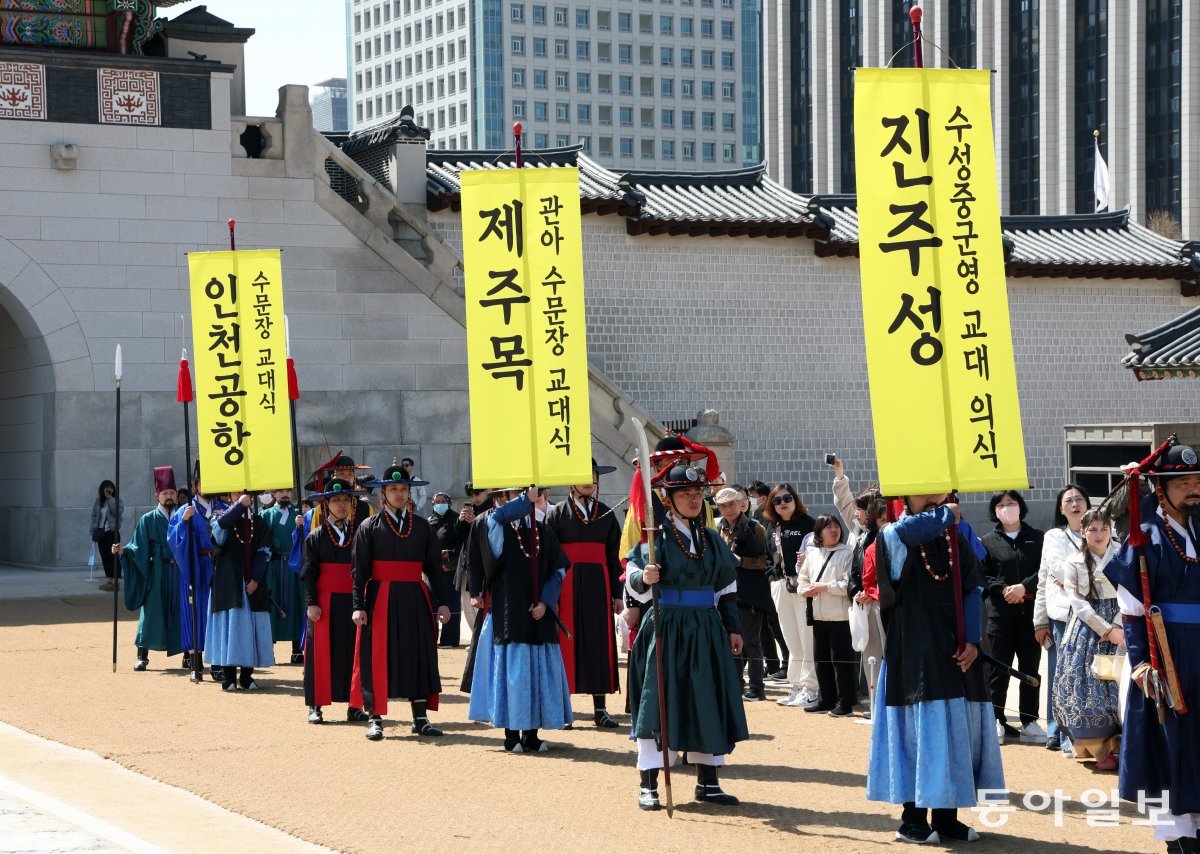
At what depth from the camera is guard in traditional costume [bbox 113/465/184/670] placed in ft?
46.2

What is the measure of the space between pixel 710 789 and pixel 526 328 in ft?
9.92

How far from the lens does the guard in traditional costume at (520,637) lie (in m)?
9.59

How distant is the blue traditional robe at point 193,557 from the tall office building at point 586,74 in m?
77.1

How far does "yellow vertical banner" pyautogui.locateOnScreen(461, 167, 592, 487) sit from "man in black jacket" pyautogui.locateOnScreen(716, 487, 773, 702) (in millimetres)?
2630

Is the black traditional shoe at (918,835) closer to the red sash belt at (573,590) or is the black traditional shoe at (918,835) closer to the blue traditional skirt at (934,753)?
the blue traditional skirt at (934,753)

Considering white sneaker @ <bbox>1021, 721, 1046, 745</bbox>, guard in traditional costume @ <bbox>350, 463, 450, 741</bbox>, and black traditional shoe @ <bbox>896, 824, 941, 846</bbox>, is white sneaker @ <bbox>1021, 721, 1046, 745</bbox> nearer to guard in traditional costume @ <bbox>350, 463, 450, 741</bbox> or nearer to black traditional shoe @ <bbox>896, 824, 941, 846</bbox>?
black traditional shoe @ <bbox>896, 824, 941, 846</bbox>

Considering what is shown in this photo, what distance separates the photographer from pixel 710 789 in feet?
26.3

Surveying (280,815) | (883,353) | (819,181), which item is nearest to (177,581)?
(280,815)

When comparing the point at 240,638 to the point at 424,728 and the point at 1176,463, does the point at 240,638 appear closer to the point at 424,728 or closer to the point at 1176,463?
the point at 424,728

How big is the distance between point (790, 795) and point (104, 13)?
58.2ft

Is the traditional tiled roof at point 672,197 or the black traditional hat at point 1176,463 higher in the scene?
the traditional tiled roof at point 672,197

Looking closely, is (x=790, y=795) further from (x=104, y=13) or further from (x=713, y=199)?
(x=713, y=199)

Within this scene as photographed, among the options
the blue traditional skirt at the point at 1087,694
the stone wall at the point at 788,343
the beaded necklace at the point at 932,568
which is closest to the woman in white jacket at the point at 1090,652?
the blue traditional skirt at the point at 1087,694

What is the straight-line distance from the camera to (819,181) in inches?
3088
